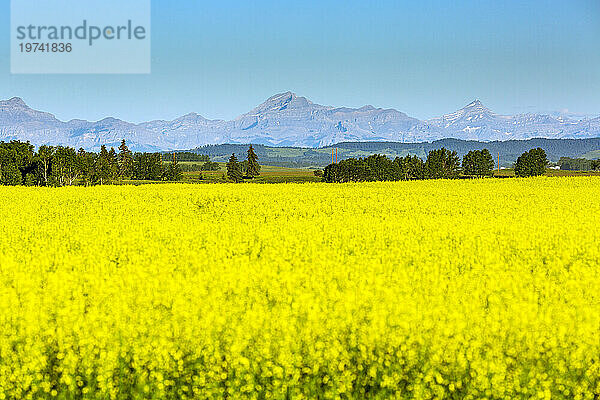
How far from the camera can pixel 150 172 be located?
16175 centimetres

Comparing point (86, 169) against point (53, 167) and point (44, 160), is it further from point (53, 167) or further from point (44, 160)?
point (44, 160)

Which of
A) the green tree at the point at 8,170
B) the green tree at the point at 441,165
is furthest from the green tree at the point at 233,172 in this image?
the green tree at the point at 8,170

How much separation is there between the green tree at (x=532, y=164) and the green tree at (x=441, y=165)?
677 inches

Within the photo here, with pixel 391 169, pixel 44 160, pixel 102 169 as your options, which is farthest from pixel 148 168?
pixel 391 169

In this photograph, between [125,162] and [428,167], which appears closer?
[428,167]

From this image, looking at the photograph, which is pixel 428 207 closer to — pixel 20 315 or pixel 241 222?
pixel 241 222

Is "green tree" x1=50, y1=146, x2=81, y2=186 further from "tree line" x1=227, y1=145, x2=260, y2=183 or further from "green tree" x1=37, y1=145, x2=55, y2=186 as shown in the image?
"tree line" x1=227, y1=145, x2=260, y2=183

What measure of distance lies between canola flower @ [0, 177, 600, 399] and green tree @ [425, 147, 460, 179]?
467 feet

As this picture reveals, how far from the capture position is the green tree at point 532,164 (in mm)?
147125

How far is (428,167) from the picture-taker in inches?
6280

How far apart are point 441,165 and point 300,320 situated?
155138 millimetres

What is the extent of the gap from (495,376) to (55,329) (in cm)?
709

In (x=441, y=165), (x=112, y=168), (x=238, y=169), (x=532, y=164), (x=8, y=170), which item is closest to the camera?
(x=8, y=170)

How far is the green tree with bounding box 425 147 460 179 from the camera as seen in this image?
6137 inches
